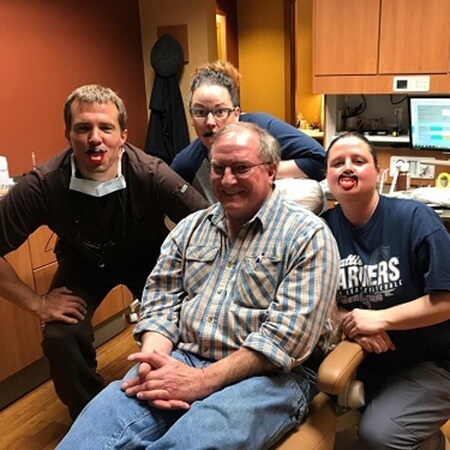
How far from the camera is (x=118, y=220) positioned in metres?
2.00

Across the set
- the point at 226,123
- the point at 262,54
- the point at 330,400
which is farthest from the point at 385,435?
the point at 262,54

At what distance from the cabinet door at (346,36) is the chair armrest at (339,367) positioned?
2.10m

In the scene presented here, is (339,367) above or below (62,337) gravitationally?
above

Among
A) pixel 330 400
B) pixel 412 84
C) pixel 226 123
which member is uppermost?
pixel 412 84

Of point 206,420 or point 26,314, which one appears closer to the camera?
point 206,420

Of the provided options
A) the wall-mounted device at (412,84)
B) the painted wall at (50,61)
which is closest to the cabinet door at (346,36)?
the wall-mounted device at (412,84)

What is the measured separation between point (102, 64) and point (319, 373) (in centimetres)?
304

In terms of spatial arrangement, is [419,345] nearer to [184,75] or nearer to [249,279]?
[249,279]

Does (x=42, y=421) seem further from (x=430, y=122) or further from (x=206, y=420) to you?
(x=430, y=122)

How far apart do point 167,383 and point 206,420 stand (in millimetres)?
147

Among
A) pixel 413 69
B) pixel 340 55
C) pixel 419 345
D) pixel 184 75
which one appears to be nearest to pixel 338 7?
pixel 340 55

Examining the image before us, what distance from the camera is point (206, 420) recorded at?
1.20m

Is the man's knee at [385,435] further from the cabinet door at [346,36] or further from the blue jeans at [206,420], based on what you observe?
the cabinet door at [346,36]

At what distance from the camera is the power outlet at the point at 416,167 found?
3.07 m
